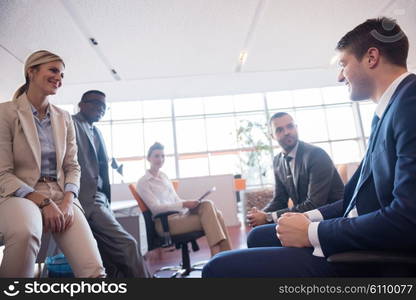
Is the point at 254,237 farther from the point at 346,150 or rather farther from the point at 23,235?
the point at 346,150

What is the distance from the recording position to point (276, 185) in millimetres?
1785

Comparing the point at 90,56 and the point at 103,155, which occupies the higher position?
the point at 90,56

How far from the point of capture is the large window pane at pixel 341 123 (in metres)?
7.70

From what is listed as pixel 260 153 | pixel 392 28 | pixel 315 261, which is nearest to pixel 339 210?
pixel 315 261

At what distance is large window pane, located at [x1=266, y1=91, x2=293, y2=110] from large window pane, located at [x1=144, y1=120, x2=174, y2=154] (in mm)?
2947

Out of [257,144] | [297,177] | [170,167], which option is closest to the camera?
[297,177]

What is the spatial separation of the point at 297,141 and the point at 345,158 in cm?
681

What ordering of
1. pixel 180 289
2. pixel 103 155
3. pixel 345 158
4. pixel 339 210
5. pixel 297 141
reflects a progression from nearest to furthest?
pixel 180 289 < pixel 339 210 < pixel 297 141 < pixel 103 155 < pixel 345 158

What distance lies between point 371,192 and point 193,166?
6.53 meters

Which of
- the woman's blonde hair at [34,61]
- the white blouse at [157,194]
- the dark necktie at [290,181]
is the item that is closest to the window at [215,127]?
the white blouse at [157,194]

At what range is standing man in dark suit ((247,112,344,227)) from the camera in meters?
1.43

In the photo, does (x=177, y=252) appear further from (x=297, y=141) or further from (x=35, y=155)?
(x=35, y=155)

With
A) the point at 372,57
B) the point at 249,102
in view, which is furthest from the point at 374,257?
the point at 249,102

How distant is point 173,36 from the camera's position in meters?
3.59
